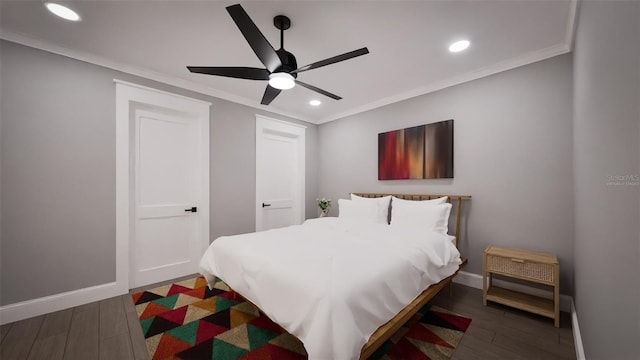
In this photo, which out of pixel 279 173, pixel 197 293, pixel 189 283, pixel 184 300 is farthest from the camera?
pixel 279 173

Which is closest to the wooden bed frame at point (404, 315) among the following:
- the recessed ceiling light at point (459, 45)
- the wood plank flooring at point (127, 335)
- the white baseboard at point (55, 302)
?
the wood plank flooring at point (127, 335)

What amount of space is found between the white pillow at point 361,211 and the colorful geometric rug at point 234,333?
1.30 metres

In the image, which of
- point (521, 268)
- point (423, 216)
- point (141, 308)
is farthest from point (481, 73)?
point (141, 308)

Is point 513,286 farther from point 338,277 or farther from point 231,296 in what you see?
point 231,296

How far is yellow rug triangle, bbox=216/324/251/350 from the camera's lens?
1.86 metres

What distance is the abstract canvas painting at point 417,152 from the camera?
318 cm

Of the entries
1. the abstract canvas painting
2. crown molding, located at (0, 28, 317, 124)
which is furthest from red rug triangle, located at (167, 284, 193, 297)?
the abstract canvas painting

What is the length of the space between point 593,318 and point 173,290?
3691 millimetres

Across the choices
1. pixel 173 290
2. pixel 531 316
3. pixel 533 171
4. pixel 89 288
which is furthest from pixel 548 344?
pixel 89 288

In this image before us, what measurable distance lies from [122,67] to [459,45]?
3.78 metres

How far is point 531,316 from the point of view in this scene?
226 centimetres

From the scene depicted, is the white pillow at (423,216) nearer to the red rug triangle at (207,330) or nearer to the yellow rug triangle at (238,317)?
the yellow rug triangle at (238,317)

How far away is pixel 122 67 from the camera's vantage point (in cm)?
279

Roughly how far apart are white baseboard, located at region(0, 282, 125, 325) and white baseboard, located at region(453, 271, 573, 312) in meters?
4.18
